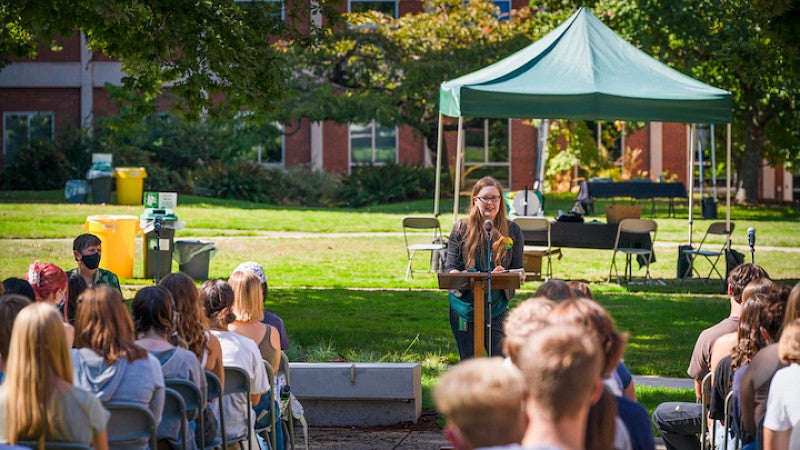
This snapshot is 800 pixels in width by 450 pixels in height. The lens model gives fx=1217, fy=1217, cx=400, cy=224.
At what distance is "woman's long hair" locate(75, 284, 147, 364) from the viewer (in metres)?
5.29

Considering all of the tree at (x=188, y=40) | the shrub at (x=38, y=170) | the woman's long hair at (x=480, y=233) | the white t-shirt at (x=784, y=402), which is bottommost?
the white t-shirt at (x=784, y=402)

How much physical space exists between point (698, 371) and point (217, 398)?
276 centimetres

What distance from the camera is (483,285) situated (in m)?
8.18

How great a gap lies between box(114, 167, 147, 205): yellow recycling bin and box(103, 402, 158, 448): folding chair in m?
25.4

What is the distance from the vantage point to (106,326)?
209 inches

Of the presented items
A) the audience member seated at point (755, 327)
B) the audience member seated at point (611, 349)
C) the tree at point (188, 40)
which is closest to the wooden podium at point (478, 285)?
the audience member seated at point (755, 327)

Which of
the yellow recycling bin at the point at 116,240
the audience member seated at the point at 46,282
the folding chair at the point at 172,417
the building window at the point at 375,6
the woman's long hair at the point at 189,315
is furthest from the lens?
the building window at the point at 375,6

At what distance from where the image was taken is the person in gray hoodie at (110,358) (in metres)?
5.30

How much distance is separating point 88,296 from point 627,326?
918 cm

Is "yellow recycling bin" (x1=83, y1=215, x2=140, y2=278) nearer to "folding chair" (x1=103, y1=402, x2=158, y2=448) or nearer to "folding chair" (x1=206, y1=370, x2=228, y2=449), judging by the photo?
"folding chair" (x1=206, y1=370, x2=228, y2=449)

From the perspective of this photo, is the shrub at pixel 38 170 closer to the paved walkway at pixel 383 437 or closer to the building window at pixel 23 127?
the building window at pixel 23 127

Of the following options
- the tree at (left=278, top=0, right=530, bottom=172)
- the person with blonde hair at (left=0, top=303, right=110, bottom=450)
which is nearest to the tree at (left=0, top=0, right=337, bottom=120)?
the person with blonde hair at (left=0, top=303, right=110, bottom=450)

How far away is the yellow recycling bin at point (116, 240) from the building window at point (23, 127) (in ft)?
74.4

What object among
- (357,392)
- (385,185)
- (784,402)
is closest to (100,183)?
(385,185)
